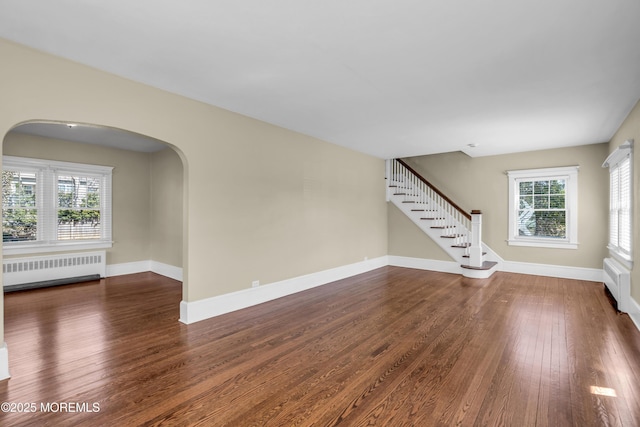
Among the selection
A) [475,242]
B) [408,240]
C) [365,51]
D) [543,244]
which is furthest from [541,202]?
[365,51]

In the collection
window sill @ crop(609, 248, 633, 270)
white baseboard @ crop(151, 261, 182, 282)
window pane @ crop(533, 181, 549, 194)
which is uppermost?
window pane @ crop(533, 181, 549, 194)

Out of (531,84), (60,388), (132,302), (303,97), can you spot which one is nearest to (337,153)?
(303,97)

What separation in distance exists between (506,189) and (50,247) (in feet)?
30.0

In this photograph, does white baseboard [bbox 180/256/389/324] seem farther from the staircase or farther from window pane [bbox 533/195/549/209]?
window pane [bbox 533/195/549/209]

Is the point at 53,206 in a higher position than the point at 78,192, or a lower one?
lower

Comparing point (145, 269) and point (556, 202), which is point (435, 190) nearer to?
point (556, 202)

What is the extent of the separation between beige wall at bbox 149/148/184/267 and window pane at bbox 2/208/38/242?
6.44ft

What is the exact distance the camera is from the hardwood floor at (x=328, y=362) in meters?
2.07

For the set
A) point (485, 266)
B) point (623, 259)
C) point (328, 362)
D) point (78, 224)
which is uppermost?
point (78, 224)

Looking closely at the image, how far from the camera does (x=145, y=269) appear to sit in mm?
6891

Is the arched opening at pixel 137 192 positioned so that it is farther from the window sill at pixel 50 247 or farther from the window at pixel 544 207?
the window at pixel 544 207

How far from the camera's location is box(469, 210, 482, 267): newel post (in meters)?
6.35

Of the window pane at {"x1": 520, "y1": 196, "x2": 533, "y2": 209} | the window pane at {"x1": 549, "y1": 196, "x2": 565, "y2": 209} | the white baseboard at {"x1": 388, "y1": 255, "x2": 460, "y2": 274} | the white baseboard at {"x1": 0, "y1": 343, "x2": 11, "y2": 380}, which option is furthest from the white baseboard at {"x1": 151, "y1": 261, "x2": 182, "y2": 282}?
the window pane at {"x1": 549, "y1": 196, "x2": 565, "y2": 209}

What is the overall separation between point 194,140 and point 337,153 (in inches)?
119
